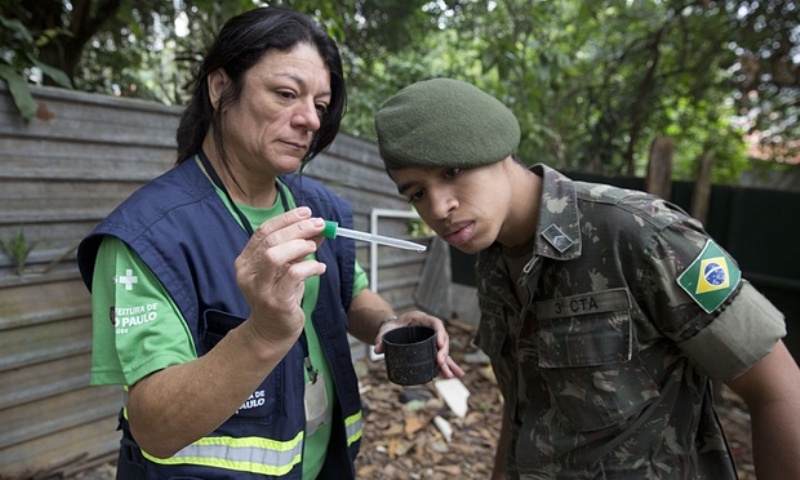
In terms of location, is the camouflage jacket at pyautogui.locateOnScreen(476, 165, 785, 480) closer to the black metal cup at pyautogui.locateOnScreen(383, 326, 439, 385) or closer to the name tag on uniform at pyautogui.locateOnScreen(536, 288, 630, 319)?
the name tag on uniform at pyautogui.locateOnScreen(536, 288, 630, 319)

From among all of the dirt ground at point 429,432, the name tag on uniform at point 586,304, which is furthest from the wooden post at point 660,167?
the name tag on uniform at point 586,304

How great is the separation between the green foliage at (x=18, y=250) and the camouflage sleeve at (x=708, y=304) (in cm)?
288

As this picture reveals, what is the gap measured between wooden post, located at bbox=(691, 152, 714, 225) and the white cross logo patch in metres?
3.57

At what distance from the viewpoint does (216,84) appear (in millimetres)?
1587

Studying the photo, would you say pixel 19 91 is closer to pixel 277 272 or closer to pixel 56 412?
pixel 56 412

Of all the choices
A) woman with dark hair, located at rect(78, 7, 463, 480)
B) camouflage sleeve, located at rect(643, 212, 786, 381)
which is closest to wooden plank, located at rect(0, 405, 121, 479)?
woman with dark hair, located at rect(78, 7, 463, 480)

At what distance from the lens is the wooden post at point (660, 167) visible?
3725 millimetres

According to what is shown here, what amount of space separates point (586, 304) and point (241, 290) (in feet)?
2.90

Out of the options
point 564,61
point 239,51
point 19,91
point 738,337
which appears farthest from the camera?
point 564,61

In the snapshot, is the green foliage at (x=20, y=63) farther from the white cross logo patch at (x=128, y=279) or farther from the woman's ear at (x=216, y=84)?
the white cross logo patch at (x=128, y=279)

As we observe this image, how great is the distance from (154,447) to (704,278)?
129cm

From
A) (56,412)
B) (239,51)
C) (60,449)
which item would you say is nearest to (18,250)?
(56,412)

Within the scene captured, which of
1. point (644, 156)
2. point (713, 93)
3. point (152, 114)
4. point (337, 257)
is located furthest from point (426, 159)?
point (644, 156)

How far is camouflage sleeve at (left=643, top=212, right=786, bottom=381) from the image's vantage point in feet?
4.18
